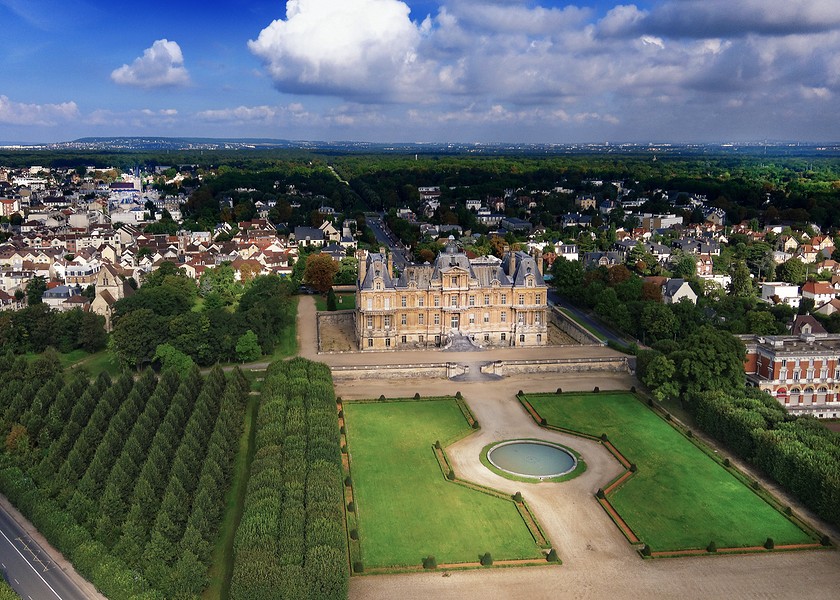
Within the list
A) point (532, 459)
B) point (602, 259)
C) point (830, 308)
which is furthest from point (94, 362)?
point (830, 308)

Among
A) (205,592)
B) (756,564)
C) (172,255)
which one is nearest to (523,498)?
(756,564)

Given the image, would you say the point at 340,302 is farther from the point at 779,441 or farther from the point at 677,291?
the point at 779,441

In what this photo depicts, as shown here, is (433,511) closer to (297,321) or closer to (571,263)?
(297,321)

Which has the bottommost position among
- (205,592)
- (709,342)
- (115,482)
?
(205,592)

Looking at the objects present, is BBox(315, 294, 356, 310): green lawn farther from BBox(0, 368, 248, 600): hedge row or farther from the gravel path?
the gravel path

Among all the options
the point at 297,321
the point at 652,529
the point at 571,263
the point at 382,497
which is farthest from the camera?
the point at 571,263

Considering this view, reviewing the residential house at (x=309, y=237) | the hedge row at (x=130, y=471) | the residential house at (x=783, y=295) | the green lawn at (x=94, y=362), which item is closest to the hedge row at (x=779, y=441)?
the hedge row at (x=130, y=471)
